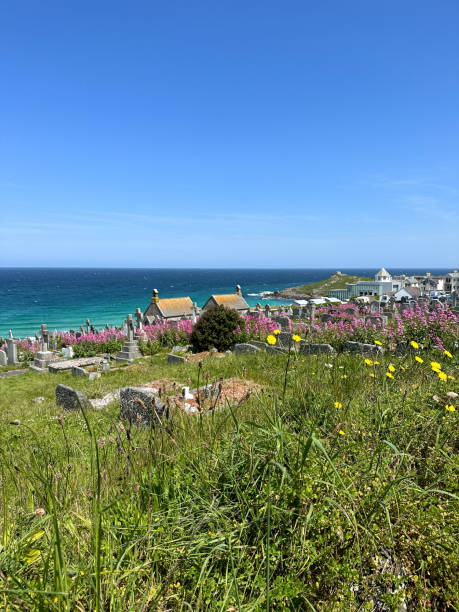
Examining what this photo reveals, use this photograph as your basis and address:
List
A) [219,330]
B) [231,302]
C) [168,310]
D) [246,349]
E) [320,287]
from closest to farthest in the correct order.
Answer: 1. [246,349]
2. [219,330]
3. [168,310]
4. [231,302]
5. [320,287]

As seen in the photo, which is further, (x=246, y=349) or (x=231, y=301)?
(x=231, y=301)

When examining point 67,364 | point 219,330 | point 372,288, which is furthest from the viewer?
point 372,288

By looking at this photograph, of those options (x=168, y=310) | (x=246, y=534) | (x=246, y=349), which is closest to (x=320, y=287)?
(x=168, y=310)

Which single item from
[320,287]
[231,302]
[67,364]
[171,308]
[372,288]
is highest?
[372,288]

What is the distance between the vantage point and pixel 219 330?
14.9 metres

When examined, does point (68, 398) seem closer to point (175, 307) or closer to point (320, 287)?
point (175, 307)

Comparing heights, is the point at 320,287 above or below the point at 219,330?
below

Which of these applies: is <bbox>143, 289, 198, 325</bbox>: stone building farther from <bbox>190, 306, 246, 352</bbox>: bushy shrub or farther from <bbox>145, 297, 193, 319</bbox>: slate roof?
<bbox>190, 306, 246, 352</bbox>: bushy shrub

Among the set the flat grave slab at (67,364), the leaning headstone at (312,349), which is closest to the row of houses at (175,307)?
the flat grave slab at (67,364)

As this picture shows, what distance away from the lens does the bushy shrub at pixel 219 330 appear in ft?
48.7

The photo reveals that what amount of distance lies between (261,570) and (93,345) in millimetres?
19356

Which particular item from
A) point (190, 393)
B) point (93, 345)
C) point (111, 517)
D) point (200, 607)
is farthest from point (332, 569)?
point (93, 345)

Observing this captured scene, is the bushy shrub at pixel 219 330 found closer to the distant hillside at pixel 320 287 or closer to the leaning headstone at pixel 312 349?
the leaning headstone at pixel 312 349

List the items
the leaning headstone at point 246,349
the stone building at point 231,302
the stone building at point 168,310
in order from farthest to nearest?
the stone building at point 231,302
the stone building at point 168,310
the leaning headstone at point 246,349
